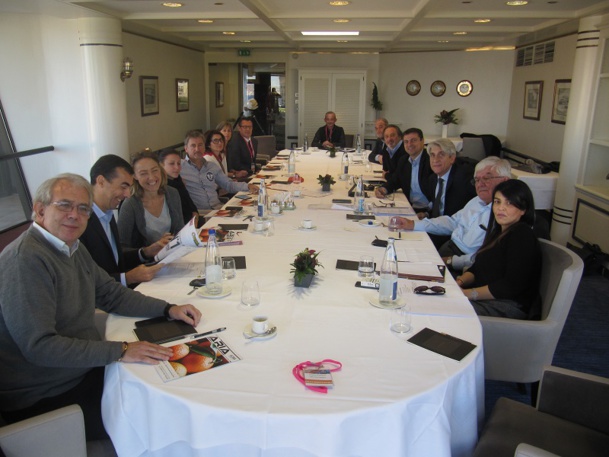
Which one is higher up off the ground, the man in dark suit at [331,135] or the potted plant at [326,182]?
the man in dark suit at [331,135]

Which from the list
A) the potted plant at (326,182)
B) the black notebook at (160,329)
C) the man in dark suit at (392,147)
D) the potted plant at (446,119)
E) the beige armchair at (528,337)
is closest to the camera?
the black notebook at (160,329)

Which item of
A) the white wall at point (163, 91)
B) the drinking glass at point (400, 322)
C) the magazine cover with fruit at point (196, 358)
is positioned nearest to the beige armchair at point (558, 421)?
the drinking glass at point (400, 322)

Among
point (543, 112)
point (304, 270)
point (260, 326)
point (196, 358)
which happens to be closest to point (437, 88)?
point (543, 112)

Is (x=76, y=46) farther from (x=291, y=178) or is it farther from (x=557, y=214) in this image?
(x=557, y=214)

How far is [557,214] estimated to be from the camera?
19.9 feet

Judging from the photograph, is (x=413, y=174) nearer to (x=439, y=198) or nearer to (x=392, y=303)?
(x=439, y=198)

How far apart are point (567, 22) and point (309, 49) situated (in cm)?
571

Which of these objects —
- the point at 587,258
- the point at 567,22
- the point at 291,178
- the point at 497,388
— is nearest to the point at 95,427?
the point at 497,388

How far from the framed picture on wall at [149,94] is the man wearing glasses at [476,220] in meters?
6.09

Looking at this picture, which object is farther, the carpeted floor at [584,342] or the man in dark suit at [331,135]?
the man in dark suit at [331,135]

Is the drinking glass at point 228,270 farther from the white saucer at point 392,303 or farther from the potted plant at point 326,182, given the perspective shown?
the potted plant at point 326,182

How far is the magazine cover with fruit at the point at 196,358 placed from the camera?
1646mm

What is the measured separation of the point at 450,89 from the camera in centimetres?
1086

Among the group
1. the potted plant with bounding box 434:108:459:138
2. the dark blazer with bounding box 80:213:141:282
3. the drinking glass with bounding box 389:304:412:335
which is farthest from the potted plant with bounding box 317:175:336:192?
→ the potted plant with bounding box 434:108:459:138
